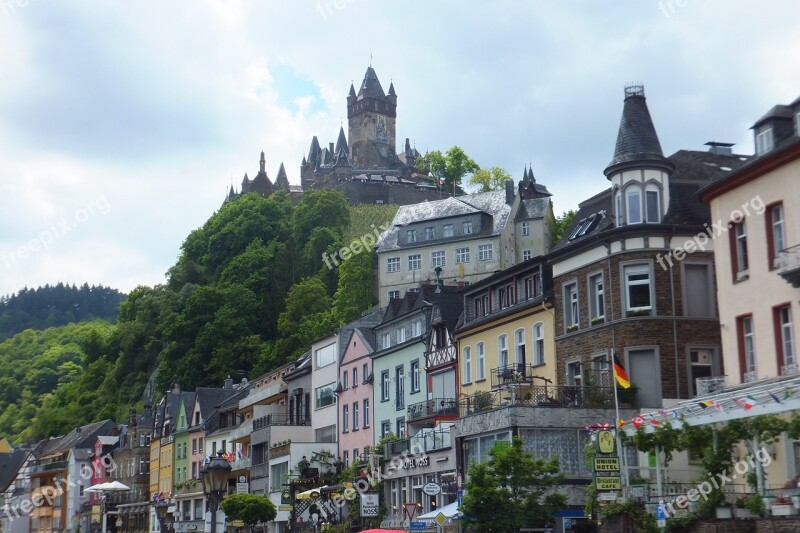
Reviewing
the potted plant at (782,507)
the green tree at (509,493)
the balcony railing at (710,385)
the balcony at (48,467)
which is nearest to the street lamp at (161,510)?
the balcony at (48,467)

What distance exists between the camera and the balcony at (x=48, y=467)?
106875mm

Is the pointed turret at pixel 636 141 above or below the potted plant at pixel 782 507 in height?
above

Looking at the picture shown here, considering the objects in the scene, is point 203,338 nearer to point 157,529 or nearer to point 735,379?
point 157,529

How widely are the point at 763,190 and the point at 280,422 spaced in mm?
43528

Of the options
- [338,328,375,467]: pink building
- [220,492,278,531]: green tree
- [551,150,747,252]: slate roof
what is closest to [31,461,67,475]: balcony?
[338,328,375,467]: pink building

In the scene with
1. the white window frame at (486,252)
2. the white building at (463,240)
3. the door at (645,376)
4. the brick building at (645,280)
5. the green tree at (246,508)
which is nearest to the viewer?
the door at (645,376)

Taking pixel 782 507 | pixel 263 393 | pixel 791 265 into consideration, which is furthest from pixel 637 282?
pixel 263 393

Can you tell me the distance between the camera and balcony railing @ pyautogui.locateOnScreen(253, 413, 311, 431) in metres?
67.2

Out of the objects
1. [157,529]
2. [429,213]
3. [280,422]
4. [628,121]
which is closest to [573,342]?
[628,121]

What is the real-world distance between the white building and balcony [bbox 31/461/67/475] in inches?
1306

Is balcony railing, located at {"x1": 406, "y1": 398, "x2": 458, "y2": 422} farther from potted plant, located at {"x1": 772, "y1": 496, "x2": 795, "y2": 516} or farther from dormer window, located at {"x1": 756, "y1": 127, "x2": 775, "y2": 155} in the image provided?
potted plant, located at {"x1": 772, "y1": 496, "x2": 795, "y2": 516}

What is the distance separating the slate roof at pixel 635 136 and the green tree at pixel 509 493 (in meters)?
10.8

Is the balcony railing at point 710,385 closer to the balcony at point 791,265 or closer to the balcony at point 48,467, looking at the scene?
the balcony at point 791,265

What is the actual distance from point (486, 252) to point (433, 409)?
53350 millimetres
